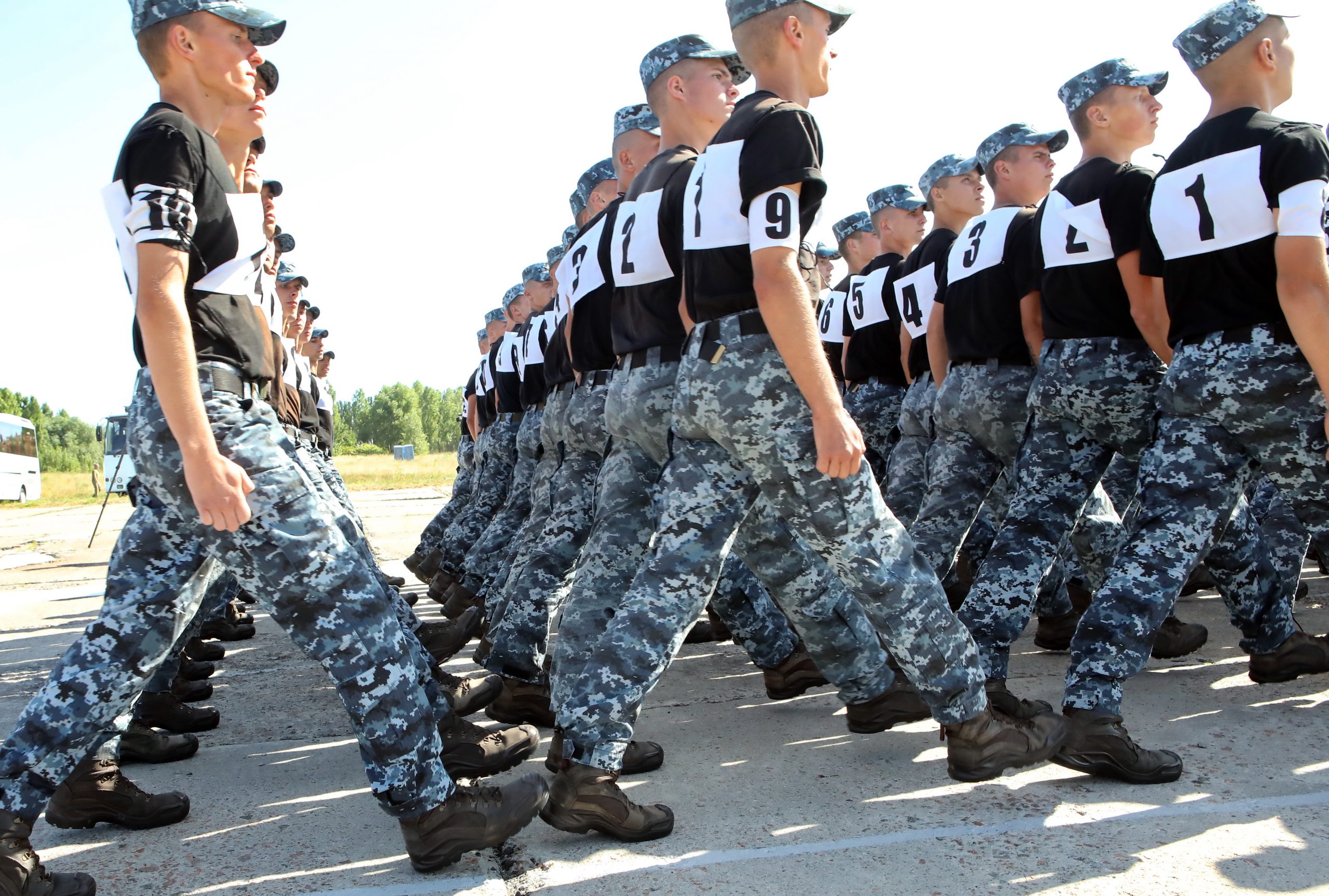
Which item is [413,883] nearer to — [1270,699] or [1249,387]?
[1249,387]

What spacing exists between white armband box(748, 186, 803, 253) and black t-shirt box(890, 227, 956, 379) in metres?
2.73

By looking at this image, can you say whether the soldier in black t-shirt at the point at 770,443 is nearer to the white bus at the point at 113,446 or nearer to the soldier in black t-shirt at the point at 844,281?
the soldier in black t-shirt at the point at 844,281

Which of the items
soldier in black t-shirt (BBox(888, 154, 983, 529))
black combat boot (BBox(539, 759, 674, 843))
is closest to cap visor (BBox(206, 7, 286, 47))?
black combat boot (BBox(539, 759, 674, 843))

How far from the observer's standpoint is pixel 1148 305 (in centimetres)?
370

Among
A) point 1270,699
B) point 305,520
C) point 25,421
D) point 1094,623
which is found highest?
point 25,421

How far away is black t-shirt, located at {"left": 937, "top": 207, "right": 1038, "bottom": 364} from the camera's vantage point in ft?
14.6

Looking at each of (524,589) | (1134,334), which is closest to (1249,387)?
(1134,334)

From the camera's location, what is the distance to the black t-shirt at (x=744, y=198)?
9.08 ft

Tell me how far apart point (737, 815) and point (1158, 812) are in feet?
3.86

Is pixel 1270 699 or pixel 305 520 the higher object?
pixel 305 520

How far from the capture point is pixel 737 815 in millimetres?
2973

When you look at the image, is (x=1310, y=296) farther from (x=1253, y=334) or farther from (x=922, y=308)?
(x=922, y=308)

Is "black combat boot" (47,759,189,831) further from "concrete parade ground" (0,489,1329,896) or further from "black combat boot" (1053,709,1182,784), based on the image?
"black combat boot" (1053,709,1182,784)

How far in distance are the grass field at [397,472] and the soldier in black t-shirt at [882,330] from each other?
13.4m
